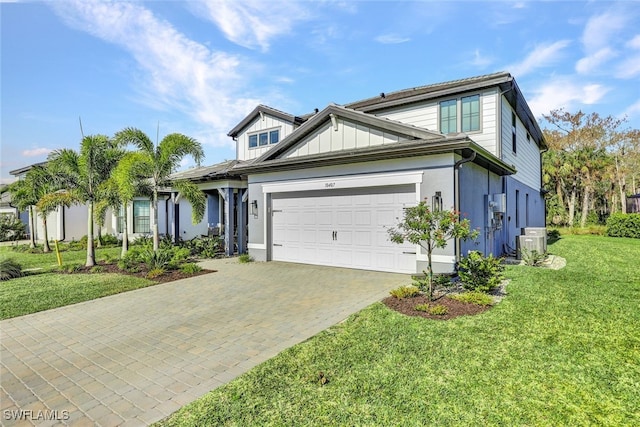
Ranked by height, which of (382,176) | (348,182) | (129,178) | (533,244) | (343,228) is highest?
(129,178)

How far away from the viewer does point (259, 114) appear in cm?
1756

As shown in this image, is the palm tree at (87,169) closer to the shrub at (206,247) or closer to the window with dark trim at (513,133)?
the shrub at (206,247)

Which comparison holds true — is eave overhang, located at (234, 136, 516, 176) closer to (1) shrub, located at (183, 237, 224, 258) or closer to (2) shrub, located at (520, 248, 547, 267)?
(2) shrub, located at (520, 248, 547, 267)

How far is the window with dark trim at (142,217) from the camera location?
1902 cm

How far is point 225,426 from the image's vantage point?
9.14ft

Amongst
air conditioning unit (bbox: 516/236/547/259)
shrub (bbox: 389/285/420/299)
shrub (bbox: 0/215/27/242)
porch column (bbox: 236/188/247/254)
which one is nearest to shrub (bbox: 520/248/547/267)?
air conditioning unit (bbox: 516/236/547/259)

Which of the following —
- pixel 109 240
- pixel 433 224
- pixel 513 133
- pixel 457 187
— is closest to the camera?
pixel 433 224

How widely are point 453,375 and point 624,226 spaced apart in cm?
2357

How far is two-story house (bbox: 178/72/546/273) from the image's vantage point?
855cm

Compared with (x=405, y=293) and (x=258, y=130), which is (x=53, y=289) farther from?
(x=258, y=130)

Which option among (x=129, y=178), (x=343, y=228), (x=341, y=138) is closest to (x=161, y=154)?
(x=129, y=178)

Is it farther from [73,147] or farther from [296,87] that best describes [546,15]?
[73,147]

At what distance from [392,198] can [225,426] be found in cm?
750

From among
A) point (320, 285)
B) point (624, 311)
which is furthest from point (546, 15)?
point (320, 285)
